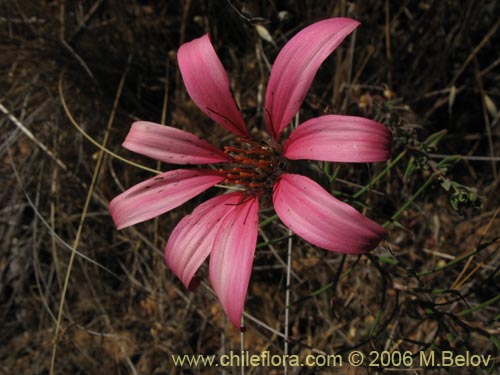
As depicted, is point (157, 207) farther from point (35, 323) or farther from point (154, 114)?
point (35, 323)

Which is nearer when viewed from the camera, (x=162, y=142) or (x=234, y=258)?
(x=234, y=258)

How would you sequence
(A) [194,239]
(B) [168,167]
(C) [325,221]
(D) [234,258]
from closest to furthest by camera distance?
(C) [325,221] → (D) [234,258] → (A) [194,239] → (B) [168,167]

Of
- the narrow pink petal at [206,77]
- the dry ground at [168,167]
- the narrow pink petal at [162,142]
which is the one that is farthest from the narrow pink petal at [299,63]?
the dry ground at [168,167]

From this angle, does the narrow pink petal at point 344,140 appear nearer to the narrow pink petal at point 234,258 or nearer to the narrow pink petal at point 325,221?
the narrow pink petal at point 325,221

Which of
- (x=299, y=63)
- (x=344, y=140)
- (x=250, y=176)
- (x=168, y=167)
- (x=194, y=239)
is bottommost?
(x=168, y=167)

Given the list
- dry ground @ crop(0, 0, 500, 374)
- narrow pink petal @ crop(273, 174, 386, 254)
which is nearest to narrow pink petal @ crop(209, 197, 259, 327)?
narrow pink petal @ crop(273, 174, 386, 254)

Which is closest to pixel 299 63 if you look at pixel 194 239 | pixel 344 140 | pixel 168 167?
pixel 344 140

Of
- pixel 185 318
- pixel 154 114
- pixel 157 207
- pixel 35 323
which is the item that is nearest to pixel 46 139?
pixel 154 114

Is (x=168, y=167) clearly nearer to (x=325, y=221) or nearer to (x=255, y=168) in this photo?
(x=255, y=168)
